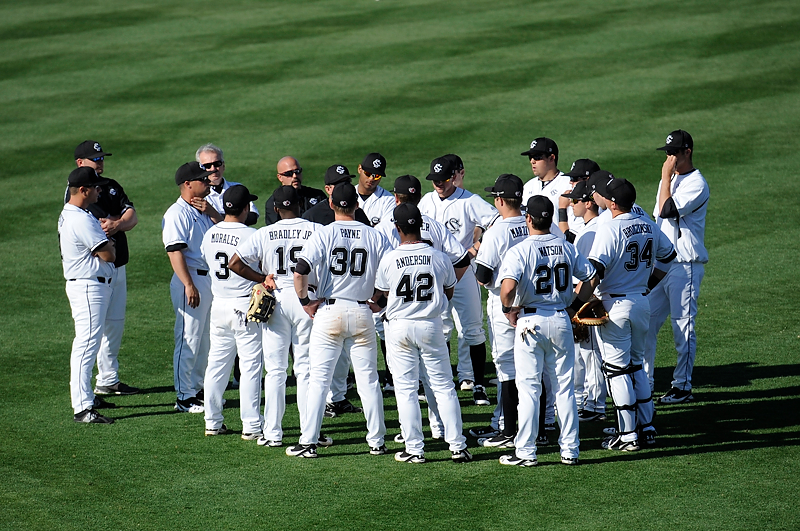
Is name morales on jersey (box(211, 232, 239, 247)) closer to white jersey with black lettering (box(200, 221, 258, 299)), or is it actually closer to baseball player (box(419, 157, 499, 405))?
white jersey with black lettering (box(200, 221, 258, 299))

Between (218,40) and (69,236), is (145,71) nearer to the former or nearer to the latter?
(218,40)

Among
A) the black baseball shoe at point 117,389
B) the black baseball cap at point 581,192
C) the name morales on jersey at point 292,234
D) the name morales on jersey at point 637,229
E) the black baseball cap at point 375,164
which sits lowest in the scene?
the black baseball shoe at point 117,389

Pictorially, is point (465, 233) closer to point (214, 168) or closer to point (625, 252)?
point (625, 252)

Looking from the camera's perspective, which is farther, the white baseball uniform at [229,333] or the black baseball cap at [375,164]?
the black baseball cap at [375,164]

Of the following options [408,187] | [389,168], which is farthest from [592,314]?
[389,168]

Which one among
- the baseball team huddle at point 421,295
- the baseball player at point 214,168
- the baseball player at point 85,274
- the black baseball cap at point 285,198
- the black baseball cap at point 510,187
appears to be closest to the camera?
the baseball team huddle at point 421,295

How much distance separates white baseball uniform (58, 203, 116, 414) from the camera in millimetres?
7363

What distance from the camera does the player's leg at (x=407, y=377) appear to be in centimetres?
637

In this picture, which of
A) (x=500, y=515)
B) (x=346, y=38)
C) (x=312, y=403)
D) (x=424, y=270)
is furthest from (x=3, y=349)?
(x=346, y=38)

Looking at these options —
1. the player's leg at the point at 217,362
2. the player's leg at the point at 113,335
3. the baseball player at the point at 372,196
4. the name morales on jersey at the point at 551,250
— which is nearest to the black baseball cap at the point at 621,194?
the name morales on jersey at the point at 551,250

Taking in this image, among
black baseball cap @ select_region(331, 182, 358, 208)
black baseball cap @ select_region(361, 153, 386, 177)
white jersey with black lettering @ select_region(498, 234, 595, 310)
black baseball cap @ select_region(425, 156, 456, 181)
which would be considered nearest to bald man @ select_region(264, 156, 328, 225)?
black baseball cap @ select_region(361, 153, 386, 177)

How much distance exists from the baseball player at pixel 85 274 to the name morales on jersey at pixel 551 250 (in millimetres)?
3587

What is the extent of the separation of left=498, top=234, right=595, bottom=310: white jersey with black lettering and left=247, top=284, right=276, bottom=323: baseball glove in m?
1.74

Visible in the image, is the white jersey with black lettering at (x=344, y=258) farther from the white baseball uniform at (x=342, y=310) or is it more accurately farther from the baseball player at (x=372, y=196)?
the baseball player at (x=372, y=196)
